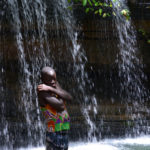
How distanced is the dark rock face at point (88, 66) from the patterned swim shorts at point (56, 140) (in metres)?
3.15

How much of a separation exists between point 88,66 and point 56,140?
387cm

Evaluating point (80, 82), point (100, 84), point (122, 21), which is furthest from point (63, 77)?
point (122, 21)

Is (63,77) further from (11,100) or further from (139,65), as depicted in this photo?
(139,65)

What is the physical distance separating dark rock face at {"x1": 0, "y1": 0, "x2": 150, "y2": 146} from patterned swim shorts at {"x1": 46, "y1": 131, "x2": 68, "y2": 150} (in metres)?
3.15

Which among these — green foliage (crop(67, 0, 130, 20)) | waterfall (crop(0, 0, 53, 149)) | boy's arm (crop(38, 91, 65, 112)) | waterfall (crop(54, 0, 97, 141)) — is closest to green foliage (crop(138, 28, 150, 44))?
Answer: green foliage (crop(67, 0, 130, 20))

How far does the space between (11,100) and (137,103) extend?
9.94ft

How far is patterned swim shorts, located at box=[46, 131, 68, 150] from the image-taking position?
3.26 m

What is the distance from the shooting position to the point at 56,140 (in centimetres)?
326

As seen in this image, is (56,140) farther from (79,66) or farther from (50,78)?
(79,66)

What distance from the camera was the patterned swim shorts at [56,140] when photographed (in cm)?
326

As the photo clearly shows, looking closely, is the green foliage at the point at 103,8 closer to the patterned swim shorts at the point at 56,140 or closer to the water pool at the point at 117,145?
the water pool at the point at 117,145

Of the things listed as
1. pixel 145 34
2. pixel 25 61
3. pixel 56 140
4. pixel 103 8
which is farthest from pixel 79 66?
pixel 56 140

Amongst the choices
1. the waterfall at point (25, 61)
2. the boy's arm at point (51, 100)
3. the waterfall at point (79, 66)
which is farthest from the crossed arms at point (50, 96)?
the waterfall at point (79, 66)

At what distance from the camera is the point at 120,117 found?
22.8ft
